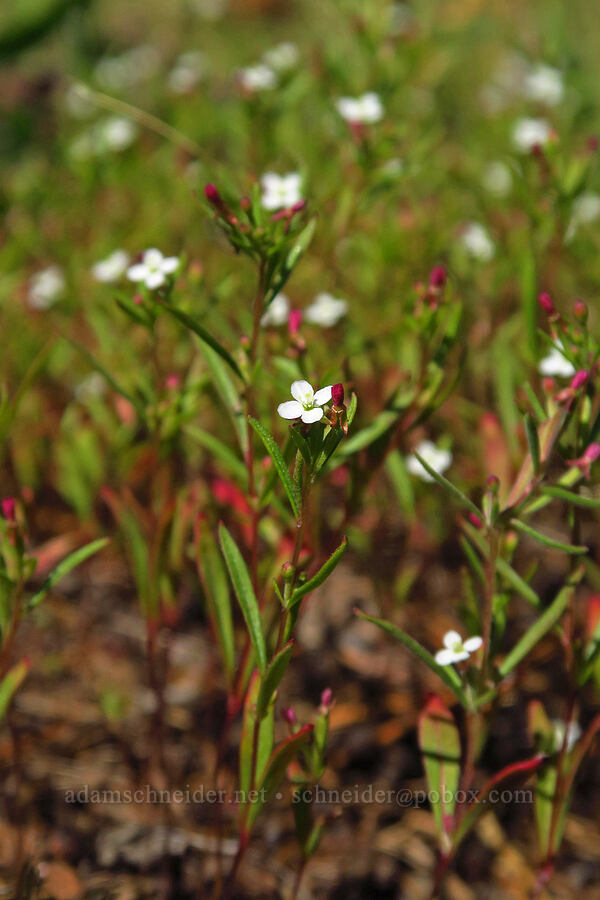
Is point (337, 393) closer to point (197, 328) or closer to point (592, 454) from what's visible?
point (197, 328)

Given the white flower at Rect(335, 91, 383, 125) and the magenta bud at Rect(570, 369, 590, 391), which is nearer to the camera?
the magenta bud at Rect(570, 369, 590, 391)

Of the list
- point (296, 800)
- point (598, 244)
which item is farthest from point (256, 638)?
point (598, 244)

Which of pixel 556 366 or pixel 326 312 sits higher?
pixel 556 366

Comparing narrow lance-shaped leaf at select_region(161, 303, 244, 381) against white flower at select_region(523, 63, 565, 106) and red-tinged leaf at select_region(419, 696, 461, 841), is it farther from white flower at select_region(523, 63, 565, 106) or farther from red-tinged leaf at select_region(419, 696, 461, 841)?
white flower at select_region(523, 63, 565, 106)

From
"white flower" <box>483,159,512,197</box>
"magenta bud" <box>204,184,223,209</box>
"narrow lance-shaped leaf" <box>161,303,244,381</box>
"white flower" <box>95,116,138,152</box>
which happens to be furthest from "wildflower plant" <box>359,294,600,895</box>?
"white flower" <box>95,116,138,152</box>

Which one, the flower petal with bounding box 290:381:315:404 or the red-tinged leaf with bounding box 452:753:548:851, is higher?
the flower petal with bounding box 290:381:315:404

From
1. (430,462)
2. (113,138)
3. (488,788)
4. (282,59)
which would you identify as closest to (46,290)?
(113,138)
